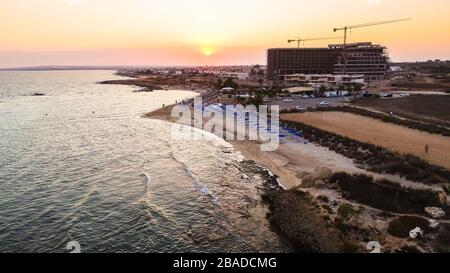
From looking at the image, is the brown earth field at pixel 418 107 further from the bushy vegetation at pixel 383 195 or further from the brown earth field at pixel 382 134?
the bushy vegetation at pixel 383 195

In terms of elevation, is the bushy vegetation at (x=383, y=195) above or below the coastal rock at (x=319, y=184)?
above

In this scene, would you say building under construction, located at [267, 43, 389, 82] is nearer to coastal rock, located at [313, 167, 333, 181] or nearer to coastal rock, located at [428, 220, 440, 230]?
coastal rock, located at [313, 167, 333, 181]

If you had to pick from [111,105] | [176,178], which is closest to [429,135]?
[176,178]

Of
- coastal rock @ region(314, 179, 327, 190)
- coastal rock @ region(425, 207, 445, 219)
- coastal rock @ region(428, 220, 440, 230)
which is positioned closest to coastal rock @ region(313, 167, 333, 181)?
coastal rock @ region(314, 179, 327, 190)

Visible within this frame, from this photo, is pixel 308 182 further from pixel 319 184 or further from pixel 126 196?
pixel 126 196

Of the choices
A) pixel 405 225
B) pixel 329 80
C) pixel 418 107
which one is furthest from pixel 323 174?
pixel 329 80

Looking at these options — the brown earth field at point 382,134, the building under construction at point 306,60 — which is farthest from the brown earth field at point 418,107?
the building under construction at point 306,60
